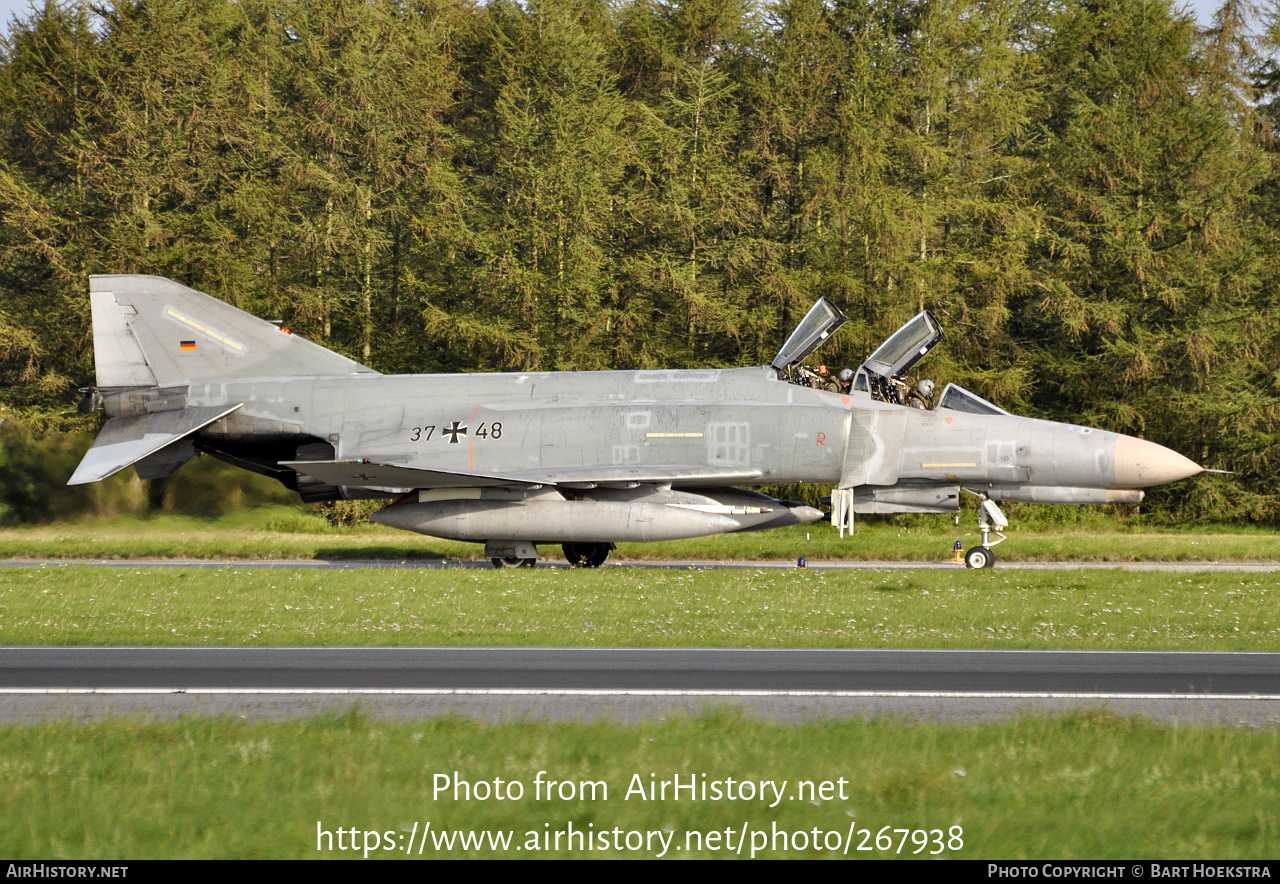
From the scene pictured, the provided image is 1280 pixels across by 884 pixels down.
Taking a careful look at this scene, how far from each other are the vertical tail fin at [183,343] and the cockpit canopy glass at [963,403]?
9.92 m

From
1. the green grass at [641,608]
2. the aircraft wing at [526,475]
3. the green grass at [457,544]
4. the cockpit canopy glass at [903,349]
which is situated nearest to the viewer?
the green grass at [641,608]

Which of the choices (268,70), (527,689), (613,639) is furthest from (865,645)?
(268,70)

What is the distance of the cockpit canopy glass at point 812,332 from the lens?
19750 millimetres

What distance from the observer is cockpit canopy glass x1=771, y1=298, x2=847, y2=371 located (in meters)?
19.8

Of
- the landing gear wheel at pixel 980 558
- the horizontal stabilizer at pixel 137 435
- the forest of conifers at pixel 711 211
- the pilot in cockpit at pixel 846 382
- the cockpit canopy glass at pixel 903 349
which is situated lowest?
the landing gear wheel at pixel 980 558

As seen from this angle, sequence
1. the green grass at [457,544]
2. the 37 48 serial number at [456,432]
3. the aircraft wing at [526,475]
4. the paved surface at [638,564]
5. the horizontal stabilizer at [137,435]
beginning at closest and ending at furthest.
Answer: the aircraft wing at [526,475]
the 37 48 serial number at [456,432]
the horizontal stabilizer at [137,435]
the paved surface at [638,564]
the green grass at [457,544]

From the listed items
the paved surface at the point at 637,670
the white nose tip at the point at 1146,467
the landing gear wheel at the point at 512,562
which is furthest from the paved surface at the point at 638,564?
the paved surface at the point at 637,670

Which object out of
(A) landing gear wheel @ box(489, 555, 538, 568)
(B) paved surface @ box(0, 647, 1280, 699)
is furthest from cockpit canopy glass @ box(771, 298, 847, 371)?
(B) paved surface @ box(0, 647, 1280, 699)

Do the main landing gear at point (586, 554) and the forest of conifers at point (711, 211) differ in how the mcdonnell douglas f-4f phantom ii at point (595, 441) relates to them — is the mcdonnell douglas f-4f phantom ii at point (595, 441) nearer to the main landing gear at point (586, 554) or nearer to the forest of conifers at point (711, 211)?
the main landing gear at point (586, 554)

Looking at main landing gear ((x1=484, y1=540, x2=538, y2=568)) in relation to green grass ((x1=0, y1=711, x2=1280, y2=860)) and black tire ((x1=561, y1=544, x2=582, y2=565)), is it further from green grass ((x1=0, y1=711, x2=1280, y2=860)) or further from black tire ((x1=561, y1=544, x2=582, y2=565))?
green grass ((x1=0, y1=711, x2=1280, y2=860))

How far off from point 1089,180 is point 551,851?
101 ft

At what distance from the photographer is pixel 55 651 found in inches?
451

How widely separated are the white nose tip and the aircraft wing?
17.9 feet

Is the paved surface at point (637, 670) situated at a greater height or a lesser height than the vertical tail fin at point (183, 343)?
→ lesser
